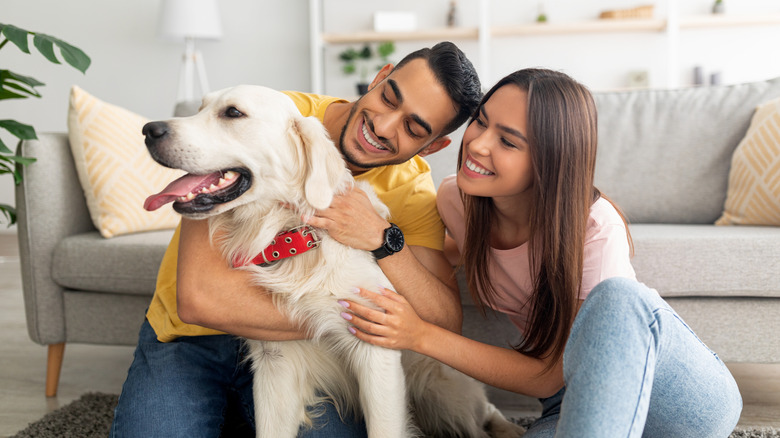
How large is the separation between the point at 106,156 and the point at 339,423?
4.80 feet

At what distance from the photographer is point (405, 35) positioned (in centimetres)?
500

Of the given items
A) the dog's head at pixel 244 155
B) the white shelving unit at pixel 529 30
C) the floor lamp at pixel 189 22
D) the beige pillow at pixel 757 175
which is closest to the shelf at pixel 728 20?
the white shelving unit at pixel 529 30

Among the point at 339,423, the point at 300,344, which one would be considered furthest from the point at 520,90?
the point at 339,423

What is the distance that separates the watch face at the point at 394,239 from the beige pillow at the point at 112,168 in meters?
1.38

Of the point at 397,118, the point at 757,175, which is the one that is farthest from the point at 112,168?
the point at 757,175

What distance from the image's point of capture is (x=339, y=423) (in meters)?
1.42

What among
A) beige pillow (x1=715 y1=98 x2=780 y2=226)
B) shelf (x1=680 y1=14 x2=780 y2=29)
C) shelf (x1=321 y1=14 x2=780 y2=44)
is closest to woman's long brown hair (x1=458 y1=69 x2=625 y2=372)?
beige pillow (x1=715 y1=98 x2=780 y2=226)

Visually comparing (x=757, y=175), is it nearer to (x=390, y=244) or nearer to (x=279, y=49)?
(x=390, y=244)

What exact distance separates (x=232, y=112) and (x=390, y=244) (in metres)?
0.43

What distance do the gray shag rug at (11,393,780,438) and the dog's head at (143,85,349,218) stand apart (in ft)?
3.31

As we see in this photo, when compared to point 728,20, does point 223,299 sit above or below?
below

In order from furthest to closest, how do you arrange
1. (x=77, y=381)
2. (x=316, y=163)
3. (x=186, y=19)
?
Result: (x=186, y=19)
(x=77, y=381)
(x=316, y=163)

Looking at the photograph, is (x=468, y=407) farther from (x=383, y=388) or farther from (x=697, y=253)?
(x=697, y=253)

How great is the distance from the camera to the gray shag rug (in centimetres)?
163
